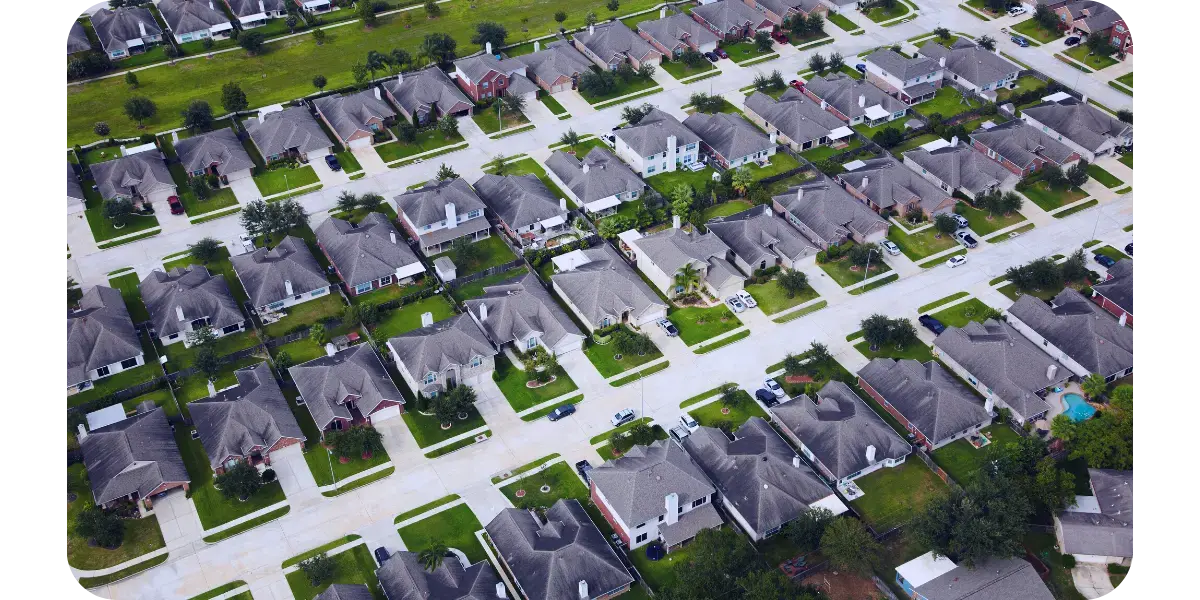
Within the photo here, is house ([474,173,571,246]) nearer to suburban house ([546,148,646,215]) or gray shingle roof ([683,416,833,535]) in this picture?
suburban house ([546,148,646,215])

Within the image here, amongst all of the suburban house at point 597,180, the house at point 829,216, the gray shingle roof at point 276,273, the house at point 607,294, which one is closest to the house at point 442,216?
the suburban house at point 597,180

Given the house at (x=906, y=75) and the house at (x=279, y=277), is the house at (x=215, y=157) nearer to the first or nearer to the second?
the house at (x=279, y=277)

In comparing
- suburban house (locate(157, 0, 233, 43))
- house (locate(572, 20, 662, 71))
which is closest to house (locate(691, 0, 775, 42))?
house (locate(572, 20, 662, 71))

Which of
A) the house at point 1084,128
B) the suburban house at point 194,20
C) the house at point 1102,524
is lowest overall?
the house at point 1102,524

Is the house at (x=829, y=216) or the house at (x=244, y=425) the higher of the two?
the house at (x=244, y=425)

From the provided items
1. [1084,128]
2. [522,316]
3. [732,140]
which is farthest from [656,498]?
[1084,128]

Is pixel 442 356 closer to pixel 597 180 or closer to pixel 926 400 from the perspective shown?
pixel 597 180
